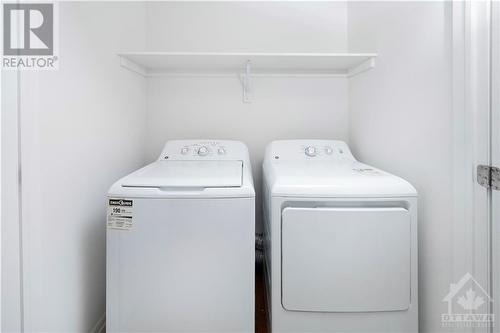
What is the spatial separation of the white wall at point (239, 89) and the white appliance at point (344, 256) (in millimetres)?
1010

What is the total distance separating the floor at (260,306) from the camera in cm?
140

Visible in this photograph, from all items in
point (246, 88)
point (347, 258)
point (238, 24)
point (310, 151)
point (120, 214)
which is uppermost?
point (238, 24)

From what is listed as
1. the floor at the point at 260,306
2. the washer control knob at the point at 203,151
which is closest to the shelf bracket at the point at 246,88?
the washer control knob at the point at 203,151

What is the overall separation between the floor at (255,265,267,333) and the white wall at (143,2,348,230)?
3.16 feet

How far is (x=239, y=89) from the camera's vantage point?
1981mm

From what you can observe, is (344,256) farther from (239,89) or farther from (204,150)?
(239,89)

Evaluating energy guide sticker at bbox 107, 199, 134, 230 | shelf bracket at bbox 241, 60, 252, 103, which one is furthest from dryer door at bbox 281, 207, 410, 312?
shelf bracket at bbox 241, 60, 252, 103

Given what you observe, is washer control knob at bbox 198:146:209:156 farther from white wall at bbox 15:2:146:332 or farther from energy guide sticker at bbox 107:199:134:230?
energy guide sticker at bbox 107:199:134:230

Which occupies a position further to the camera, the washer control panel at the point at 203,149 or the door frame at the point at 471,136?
the washer control panel at the point at 203,149

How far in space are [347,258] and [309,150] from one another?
0.83 m

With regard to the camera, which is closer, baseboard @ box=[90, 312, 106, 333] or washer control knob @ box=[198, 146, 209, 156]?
baseboard @ box=[90, 312, 106, 333]

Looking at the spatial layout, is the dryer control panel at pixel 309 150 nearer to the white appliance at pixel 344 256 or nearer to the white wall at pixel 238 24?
the white appliance at pixel 344 256

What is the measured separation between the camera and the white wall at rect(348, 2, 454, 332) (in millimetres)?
1082

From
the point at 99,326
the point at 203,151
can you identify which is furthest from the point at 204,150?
the point at 99,326
